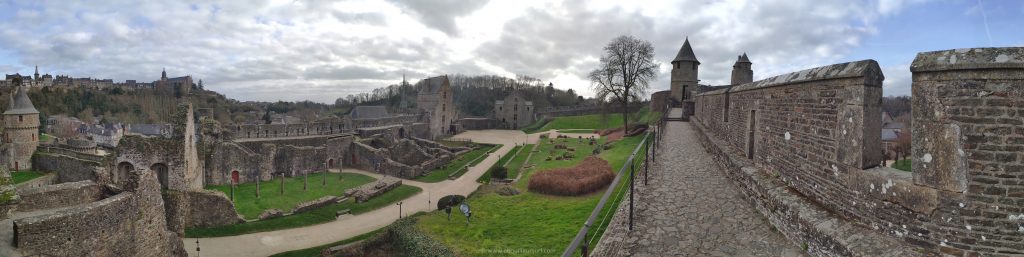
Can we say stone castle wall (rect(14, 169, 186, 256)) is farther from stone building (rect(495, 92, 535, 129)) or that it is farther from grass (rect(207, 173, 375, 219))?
stone building (rect(495, 92, 535, 129))

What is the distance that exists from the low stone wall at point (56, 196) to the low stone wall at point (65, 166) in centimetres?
1706

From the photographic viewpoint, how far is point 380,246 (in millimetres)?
17312

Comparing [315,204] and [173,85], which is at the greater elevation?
[173,85]

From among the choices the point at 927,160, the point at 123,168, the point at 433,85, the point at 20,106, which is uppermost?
the point at 433,85

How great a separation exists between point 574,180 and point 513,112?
5440cm

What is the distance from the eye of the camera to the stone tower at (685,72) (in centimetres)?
3921

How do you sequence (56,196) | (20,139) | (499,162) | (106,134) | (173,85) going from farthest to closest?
(173,85) → (106,134) → (499,162) → (20,139) → (56,196)

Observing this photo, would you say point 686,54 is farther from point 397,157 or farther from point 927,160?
point 927,160

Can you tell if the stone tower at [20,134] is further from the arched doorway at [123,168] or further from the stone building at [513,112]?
A: the stone building at [513,112]

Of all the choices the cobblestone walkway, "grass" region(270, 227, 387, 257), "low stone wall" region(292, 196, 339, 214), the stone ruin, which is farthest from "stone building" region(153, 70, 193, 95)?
the cobblestone walkway

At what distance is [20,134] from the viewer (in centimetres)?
3108

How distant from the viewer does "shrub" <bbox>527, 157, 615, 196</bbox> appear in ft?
57.3

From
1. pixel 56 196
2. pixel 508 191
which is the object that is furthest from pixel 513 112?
pixel 56 196

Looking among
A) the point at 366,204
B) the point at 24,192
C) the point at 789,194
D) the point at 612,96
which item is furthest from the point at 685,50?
the point at 24,192
